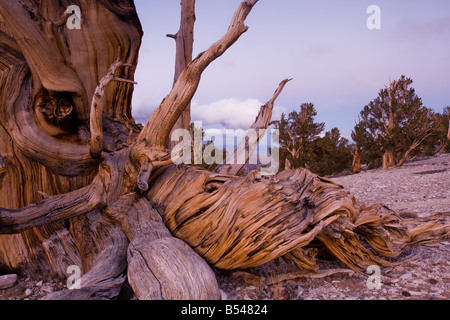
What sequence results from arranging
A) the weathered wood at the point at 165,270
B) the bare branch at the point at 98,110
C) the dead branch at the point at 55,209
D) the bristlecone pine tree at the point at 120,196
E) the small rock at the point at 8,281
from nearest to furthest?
1. the weathered wood at the point at 165,270
2. the bristlecone pine tree at the point at 120,196
3. the bare branch at the point at 98,110
4. the dead branch at the point at 55,209
5. the small rock at the point at 8,281

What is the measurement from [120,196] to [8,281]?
1406mm

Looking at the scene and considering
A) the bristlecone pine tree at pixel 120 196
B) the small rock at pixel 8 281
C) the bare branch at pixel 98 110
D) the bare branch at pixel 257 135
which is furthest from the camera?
the bare branch at pixel 257 135

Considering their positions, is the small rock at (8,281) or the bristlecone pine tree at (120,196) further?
the small rock at (8,281)

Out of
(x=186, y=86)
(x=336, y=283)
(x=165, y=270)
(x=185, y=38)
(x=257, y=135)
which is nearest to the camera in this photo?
(x=165, y=270)

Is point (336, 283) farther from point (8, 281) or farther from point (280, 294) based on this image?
point (8, 281)

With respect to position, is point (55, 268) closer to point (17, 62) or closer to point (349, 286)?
point (17, 62)

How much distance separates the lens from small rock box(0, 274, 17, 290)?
2.91m

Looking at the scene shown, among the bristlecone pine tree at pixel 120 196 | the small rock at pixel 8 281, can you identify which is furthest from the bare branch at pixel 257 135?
the small rock at pixel 8 281

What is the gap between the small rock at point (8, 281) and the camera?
291cm

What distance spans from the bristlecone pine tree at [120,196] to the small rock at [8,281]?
120 millimetres

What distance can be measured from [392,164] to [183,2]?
51.2 feet

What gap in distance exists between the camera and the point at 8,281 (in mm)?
→ 2943

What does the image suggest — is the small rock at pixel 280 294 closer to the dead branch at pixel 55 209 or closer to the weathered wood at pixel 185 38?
the dead branch at pixel 55 209

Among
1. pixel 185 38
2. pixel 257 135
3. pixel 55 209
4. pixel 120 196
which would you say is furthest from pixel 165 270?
pixel 185 38
